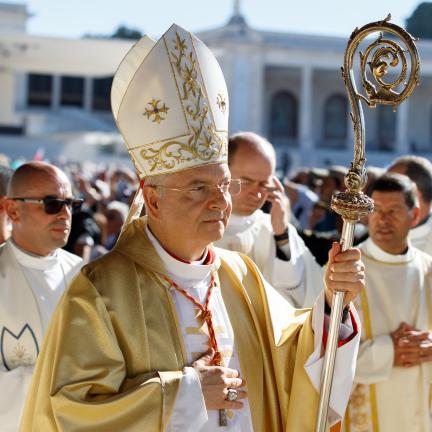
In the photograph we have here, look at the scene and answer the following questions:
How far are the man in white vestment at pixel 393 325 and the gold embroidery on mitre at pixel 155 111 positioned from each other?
175 cm

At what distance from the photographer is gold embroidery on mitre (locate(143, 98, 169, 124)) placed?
117 inches

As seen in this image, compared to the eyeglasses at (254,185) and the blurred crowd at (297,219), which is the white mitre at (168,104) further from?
the blurred crowd at (297,219)

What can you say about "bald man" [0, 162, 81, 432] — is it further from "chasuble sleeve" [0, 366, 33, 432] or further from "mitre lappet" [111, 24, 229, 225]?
"mitre lappet" [111, 24, 229, 225]

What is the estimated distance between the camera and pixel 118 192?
12.8m

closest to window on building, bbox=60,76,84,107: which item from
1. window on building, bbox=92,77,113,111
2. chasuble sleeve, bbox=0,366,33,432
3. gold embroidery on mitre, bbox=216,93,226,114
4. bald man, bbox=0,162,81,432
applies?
window on building, bbox=92,77,113,111

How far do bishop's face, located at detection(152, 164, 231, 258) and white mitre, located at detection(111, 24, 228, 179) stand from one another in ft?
0.15

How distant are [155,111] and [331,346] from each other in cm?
92

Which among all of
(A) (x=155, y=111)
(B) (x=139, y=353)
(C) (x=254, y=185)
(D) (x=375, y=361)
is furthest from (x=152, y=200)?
(D) (x=375, y=361)

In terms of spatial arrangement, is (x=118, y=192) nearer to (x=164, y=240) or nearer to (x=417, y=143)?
(x=164, y=240)

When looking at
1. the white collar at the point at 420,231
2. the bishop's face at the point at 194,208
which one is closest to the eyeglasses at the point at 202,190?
the bishop's face at the point at 194,208

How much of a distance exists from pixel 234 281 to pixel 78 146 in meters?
36.4

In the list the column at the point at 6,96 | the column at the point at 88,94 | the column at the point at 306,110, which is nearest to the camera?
the column at the point at 306,110

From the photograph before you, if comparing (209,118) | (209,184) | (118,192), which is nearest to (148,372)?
(209,184)

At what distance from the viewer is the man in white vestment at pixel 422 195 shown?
5402 millimetres
